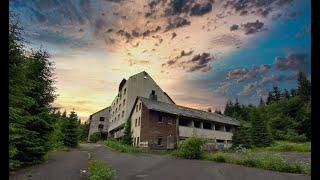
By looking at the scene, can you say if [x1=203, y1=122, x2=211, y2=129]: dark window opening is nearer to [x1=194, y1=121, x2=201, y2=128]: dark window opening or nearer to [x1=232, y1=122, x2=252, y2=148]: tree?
[x1=194, y1=121, x2=201, y2=128]: dark window opening

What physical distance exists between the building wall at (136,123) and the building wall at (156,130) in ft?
4.03

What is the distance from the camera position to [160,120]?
137ft

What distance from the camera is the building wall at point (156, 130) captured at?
4059 centimetres

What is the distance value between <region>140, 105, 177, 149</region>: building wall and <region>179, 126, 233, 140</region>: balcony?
1.34m

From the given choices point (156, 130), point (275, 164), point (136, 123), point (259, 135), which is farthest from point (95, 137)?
point (275, 164)

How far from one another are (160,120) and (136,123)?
378 cm

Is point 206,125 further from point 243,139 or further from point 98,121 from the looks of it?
point 98,121

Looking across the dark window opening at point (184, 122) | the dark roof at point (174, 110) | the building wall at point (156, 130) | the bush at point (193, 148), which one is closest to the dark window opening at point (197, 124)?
the dark roof at point (174, 110)

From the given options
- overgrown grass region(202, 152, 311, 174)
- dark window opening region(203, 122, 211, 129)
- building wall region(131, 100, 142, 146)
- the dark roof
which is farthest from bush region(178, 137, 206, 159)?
dark window opening region(203, 122, 211, 129)

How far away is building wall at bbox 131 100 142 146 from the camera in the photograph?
42.3 metres

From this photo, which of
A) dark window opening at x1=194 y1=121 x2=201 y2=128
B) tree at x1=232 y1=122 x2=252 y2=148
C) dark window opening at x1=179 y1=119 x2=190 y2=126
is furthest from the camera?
→ dark window opening at x1=194 y1=121 x2=201 y2=128
